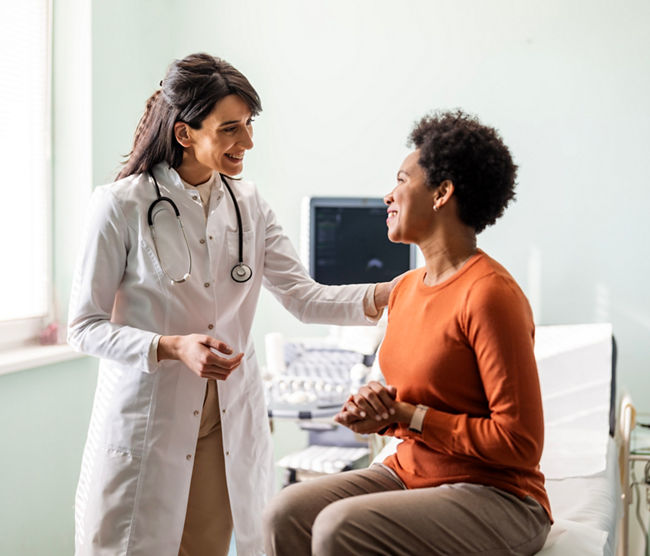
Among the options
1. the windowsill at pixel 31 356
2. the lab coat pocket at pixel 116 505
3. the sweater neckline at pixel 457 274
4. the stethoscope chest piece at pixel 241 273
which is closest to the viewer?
the sweater neckline at pixel 457 274

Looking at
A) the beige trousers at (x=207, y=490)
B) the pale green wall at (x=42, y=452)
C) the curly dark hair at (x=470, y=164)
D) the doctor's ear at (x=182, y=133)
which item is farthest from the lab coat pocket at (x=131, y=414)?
the pale green wall at (x=42, y=452)

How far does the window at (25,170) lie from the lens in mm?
2529

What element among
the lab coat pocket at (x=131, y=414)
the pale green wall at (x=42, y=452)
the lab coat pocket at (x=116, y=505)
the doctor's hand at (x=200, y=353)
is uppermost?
the doctor's hand at (x=200, y=353)

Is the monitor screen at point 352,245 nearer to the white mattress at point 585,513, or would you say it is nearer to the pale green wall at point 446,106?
the pale green wall at point 446,106

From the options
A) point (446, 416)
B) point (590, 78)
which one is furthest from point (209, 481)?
point (590, 78)

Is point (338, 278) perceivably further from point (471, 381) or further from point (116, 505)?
point (471, 381)

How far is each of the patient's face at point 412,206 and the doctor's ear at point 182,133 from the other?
47 cm

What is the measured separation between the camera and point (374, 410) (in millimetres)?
1245

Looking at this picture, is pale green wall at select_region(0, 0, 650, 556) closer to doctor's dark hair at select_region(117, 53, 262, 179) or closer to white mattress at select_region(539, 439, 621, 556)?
white mattress at select_region(539, 439, 621, 556)

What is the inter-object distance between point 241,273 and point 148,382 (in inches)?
11.8

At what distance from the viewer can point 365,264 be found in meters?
2.69

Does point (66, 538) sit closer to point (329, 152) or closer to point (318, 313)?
point (318, 313)

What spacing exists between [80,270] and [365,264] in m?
1.34

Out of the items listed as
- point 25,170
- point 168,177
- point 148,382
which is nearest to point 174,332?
point 148,382
